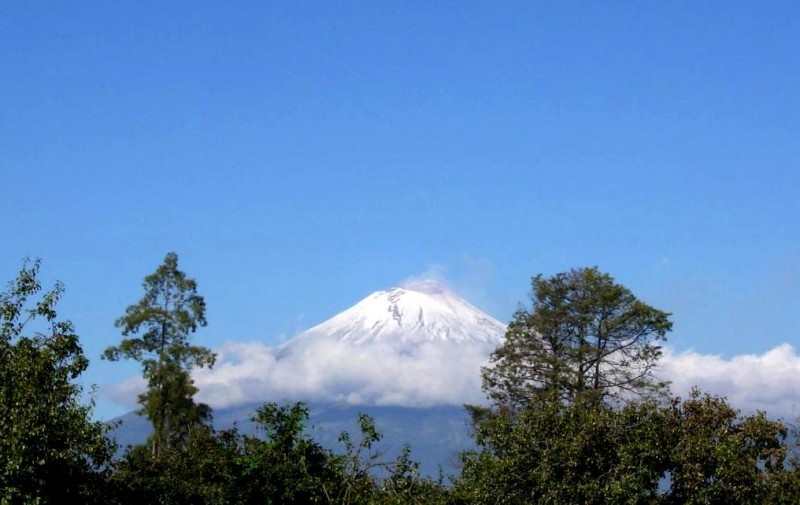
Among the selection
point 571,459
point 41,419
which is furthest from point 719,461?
point 41,419

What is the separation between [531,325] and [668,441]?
16056 millimetres

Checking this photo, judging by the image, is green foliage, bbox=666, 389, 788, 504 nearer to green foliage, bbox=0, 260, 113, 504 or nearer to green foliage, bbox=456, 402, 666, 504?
green foliage, bbox=456, 402, 666, 504

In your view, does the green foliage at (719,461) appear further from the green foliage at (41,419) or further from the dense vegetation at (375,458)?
the green foliage at (41,419)

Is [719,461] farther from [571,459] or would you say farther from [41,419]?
[41,419]

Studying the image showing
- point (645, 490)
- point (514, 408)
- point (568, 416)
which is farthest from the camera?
point (514, 408)

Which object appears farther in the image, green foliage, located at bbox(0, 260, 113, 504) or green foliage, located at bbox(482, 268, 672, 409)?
green foliage, located at bbox(482, 268, 672, 409)

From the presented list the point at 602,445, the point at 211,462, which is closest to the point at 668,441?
the point at 602,445

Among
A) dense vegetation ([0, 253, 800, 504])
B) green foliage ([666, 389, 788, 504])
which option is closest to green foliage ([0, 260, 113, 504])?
dense vegetation ([0, 253, 800, 504])

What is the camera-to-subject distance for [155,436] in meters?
46.7

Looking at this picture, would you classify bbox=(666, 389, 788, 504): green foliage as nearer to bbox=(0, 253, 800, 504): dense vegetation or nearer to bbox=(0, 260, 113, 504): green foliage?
bbox=(0, 253, 800, 504): dense vegetation

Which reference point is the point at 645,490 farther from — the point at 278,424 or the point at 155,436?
the point at 155,436

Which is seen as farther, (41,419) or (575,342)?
(575,342)

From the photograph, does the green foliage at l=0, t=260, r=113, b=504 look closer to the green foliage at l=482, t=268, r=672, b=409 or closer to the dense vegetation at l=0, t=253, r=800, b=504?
the dense vegetation at l=0, t=253, r=800, b=504

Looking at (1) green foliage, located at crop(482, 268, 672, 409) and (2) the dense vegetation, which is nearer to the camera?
(2) the dense vegetation
